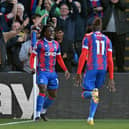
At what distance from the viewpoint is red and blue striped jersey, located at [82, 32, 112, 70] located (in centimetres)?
1146

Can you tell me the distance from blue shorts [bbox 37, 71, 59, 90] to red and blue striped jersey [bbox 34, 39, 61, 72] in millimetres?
93

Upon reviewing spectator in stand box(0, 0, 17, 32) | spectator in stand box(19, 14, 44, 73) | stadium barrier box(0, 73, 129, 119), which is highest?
spectator in stand box(0, 0, 17, 32)

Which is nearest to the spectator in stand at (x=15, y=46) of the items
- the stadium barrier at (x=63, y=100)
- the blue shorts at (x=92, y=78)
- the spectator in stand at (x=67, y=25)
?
the stadium barrier at (x=63, y=100)

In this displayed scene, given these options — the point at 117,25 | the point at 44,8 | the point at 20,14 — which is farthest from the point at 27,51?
the point at 117,25

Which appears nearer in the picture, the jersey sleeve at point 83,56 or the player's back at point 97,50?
the jersey sleeve at point 83,56

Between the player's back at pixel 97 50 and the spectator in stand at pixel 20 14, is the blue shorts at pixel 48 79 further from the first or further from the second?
the spectator in stand at pixel 20 14

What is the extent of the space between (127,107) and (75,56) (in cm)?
186

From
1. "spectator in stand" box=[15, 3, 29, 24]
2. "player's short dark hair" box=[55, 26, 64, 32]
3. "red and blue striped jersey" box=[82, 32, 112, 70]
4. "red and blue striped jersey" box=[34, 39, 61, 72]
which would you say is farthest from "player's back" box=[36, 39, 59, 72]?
"spectator in stand" box=[15, 3, 29, 24]

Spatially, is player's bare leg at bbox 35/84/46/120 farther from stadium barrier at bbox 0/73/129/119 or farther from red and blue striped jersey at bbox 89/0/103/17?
red and blue striped jersey at bbox 89/0/103/17

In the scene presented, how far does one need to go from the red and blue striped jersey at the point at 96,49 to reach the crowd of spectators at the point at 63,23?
2968mm

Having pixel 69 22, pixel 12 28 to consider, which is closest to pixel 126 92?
pixel 69 22

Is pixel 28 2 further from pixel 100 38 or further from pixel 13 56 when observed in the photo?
pixel 100 38

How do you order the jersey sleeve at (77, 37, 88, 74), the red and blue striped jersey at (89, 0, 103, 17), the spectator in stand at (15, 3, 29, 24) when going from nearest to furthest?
1. the jersey sleeve at (77, 37, 88, 74)
2. the spectator in stand at (15, 3, 29, 24)
3. the red and blue striped jersey at (89, 0, 103, 17)

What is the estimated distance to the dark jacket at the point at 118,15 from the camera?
14.7m
